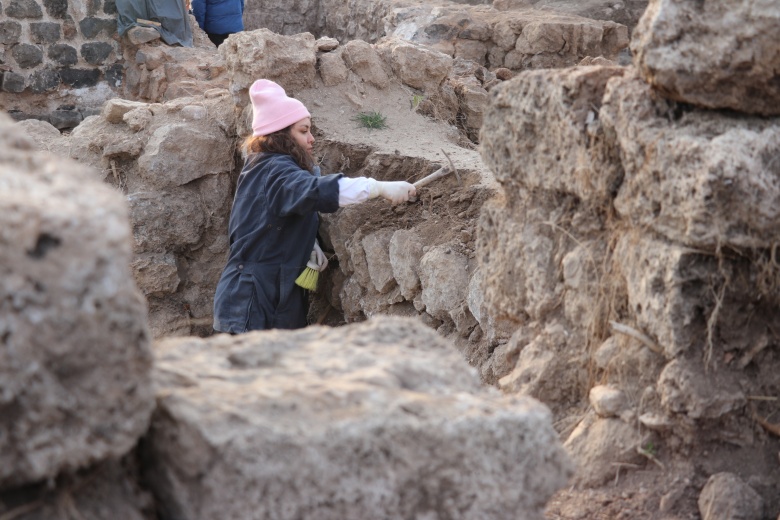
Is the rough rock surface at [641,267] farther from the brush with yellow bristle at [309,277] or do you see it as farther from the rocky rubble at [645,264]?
the brush with yellow bristle at [309,277]

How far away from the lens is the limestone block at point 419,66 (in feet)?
18.5

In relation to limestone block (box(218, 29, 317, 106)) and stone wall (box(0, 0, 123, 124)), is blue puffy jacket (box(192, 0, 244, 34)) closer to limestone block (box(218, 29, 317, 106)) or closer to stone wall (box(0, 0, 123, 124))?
stone wall (box(0, 0, 123, 124))

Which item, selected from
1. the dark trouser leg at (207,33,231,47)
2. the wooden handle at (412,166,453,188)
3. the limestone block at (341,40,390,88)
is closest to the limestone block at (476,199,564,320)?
the wooden handle at (412,166,453,188)

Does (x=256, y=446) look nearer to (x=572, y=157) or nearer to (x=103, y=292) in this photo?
(x=103, y=292)

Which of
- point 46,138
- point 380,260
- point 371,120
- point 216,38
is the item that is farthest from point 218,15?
point 380,260

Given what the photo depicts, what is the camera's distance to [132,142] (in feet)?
17.9

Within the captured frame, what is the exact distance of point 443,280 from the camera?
431 cm

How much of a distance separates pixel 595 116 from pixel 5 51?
664 centimetres

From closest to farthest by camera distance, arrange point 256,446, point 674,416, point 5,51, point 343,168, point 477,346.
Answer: point 256,446, point 674,416, point 477,346, point 343,168, point 5,51

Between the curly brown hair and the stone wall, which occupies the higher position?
the curly brown hair

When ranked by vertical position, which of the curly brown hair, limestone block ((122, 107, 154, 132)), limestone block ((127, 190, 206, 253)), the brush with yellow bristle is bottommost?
limestone block ((127, 190, 206, 253))

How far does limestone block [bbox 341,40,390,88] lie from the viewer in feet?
18.2

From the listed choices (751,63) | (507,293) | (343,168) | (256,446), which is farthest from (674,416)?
(343,168)

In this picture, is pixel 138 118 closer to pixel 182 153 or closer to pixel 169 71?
pixel 182 153
